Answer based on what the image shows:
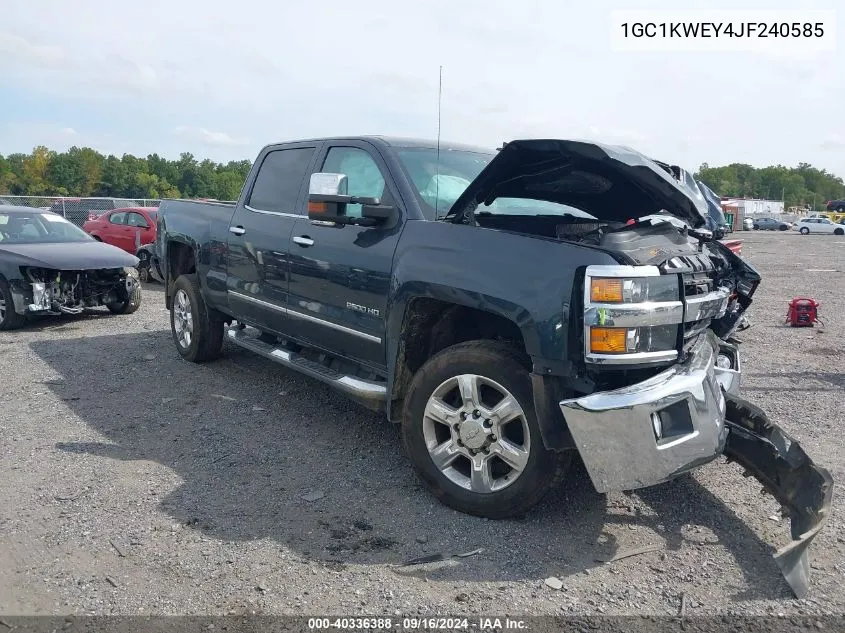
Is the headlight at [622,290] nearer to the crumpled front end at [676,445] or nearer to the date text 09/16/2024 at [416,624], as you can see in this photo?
the crumpled front end at [676,445]

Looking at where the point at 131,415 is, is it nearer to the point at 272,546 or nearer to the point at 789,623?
the point at 272,546

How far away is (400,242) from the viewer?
13.6 ft

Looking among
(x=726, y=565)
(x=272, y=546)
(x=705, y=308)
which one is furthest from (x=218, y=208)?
(x=726, y=565)

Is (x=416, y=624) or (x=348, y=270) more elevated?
(x=348, y=270)

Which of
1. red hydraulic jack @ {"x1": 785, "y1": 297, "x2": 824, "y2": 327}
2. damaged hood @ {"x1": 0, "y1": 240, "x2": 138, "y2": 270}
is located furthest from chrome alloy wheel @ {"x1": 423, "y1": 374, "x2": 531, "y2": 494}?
red hydraulic jack @ {"x1": 785, "y1": 297, "x2": 824, "y2": 327}

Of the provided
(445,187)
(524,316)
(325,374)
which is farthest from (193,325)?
(524,316)

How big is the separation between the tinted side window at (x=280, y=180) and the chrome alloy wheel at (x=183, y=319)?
1517 millimetres

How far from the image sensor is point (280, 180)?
5.62 meters

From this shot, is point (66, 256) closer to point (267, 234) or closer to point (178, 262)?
point (178, 262)

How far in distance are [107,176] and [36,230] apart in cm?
9657

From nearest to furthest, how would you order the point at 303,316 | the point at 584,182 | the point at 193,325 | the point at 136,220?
1. the point at 584,182
2. the point at 303,316
3. the point at 193,325
4. the point at 136,220

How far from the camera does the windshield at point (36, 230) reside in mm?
9422

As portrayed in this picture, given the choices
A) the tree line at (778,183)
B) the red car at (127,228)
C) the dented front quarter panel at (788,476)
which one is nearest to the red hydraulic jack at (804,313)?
the dented front quarter panel at (788,476)

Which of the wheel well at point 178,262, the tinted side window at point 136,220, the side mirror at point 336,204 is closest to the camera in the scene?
the side mirror at point 336,204
